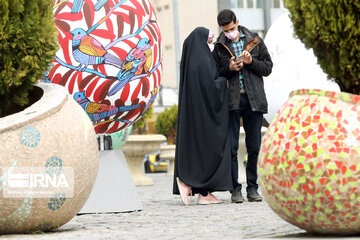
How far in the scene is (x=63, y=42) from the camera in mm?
6863

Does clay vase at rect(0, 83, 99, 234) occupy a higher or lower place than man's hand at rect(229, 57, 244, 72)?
lower

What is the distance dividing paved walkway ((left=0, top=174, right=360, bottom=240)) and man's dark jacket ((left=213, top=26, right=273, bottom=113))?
1104 mm

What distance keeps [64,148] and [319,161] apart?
180cm

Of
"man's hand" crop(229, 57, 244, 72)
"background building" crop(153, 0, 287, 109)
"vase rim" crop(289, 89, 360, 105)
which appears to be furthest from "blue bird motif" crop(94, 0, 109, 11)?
"background building" crop(153, 0, 287, 109)

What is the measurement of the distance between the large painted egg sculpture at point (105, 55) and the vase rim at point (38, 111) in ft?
4.42

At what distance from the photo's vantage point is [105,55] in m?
7.00

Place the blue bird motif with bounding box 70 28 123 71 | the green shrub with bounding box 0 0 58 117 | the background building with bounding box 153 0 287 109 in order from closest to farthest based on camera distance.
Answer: the green shrub with bounding box 0 0 58 117 < the blue bird motif with bounding box 70 28 123 71 < the background building with bounding box 153 0 287 109

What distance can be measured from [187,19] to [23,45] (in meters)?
37.4

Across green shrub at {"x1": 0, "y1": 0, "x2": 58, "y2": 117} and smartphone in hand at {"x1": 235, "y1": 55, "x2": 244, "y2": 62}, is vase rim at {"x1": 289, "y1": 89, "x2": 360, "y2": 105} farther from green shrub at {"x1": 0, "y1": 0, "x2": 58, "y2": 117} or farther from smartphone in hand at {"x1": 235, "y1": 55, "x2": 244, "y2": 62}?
smartphone in hand at {"x1": 235, "y1": 55, "x2": 244, "y2": 62}

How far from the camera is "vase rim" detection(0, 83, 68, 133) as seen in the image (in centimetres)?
496

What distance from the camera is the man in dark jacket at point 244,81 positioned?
26.0 ft

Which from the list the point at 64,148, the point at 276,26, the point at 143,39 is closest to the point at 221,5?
the point at 276,26

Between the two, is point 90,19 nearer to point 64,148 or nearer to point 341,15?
point 64,148

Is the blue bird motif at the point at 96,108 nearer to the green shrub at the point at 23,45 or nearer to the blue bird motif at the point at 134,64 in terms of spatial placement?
the blue bird motif at the point at 134,64
